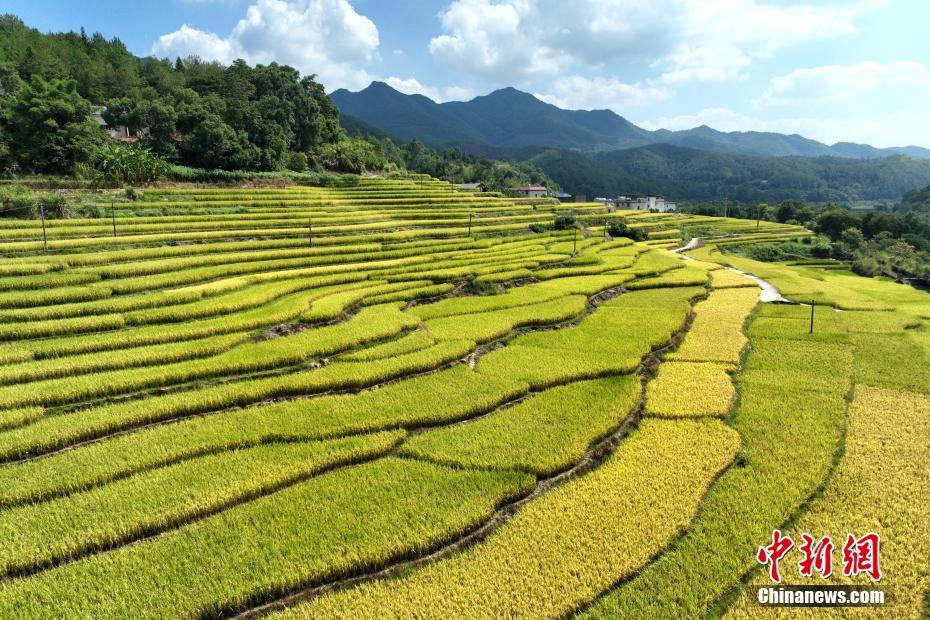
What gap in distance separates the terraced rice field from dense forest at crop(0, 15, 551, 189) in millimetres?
17471

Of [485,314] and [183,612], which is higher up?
[485,314]

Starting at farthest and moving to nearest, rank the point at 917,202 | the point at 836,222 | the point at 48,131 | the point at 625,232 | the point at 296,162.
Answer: the point at 917,202
the point at 836,222
the point at 296,162
the point at 625,232
the point at 48,131

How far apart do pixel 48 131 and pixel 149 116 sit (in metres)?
12.1

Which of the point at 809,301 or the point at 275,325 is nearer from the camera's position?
the point at 275,325

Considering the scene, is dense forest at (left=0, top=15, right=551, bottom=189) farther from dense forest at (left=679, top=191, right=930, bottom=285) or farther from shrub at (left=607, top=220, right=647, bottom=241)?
dense forest at (left=679, top=191, right=930, bottom=285)

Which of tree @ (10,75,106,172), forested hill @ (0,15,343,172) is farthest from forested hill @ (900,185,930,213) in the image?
tree @ (10,75,106,172)

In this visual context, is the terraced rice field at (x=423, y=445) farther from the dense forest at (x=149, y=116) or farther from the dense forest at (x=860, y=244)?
the dense forest at (x=860, y=244)

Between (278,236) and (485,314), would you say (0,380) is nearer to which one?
(485,314)

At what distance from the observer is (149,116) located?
46812 mm

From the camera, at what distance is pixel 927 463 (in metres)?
10.4

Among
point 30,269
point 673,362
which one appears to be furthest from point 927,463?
point 30,269

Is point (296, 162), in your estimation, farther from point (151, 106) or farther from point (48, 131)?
point (48, 131)

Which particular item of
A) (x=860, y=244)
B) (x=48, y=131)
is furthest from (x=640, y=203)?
(x=48, y=131)

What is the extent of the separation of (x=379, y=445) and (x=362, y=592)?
3.82 meters
